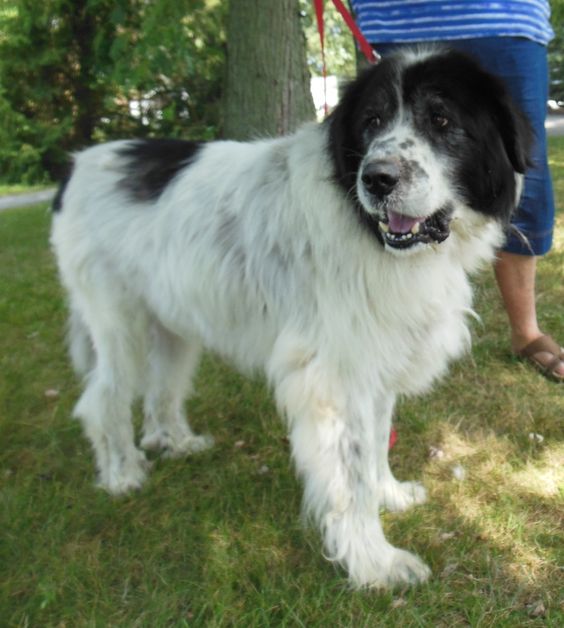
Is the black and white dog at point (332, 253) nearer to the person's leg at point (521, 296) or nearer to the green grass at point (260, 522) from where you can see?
the green grass at point (260, 522)

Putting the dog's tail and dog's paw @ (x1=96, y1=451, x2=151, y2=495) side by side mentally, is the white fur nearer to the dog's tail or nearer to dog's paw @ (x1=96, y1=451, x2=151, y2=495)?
dog's paw @ (x1=96, y1=451, x2=151, y2=495)

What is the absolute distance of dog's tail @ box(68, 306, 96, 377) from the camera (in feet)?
10.8

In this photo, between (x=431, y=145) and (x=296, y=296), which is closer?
(x=431, y=145)

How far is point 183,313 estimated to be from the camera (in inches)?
113

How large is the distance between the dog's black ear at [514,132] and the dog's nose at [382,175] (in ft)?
1.45

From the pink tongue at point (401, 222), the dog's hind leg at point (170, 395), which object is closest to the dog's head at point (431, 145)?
the pink tongue at point (401, 222)

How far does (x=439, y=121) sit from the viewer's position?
2.16 m

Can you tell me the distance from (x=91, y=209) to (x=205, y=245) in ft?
2.15

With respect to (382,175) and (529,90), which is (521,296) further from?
(382,175)

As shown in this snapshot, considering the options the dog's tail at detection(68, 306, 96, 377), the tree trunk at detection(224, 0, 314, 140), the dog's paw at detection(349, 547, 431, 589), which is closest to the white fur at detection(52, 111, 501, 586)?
the dog's paw at detection(349, 547, 431, 589)

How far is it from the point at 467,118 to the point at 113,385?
1948 mm

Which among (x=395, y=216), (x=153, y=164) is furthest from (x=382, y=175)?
(x=153, y=164)

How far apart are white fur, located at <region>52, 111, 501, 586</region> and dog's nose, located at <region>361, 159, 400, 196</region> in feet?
0.74

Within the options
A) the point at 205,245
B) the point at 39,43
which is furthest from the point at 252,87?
the point at 39,43
